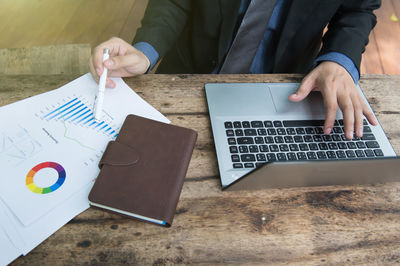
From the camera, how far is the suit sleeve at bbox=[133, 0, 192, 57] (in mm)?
924

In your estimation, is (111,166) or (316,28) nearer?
(111,166)

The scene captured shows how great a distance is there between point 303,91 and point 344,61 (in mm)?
194

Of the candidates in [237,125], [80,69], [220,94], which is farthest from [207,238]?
[80,69]

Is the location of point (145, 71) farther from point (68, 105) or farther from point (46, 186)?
point (46, 186)

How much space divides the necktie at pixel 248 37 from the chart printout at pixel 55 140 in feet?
1.49

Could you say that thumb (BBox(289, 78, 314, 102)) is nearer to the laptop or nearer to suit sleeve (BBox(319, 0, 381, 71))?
the laptop

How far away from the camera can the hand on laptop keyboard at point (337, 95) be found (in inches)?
28.0

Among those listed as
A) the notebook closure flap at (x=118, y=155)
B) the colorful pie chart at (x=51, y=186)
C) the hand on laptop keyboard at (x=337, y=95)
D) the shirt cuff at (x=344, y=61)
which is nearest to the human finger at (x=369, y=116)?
the hand on laptop keyboard at (x=337, y=95)

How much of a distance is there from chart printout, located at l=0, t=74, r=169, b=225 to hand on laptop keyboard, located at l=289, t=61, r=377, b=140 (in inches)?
15.7

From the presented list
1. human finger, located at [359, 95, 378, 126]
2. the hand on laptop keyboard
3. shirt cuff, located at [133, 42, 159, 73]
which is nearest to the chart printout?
shirt cuff, located at [133, 42, 159, 73]

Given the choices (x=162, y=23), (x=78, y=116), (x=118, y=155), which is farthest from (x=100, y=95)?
(x=162, y=23)

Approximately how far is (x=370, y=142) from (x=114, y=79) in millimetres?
678

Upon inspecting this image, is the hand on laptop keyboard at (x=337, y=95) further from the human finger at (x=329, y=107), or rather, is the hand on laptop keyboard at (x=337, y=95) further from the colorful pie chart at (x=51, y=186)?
the colorful pie chart at (x=51, y=186)

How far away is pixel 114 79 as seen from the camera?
2.52 feet
